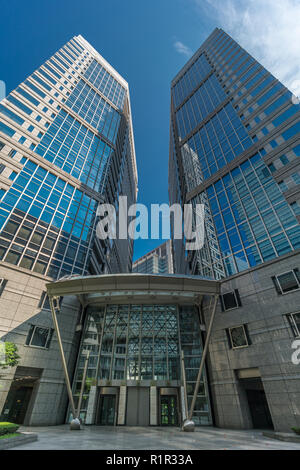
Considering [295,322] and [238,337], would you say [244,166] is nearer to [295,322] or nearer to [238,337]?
[295,322]

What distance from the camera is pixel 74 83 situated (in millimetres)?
47656

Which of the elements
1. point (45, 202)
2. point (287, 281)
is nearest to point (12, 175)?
point (45, 202)

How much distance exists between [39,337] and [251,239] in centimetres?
2451

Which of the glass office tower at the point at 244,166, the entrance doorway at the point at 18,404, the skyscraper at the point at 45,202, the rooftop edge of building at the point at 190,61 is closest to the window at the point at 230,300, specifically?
the glass office tower at the point at 244,166

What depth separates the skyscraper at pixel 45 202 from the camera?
22055mm

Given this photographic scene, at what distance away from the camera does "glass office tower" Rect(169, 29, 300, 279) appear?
23891 millimetres

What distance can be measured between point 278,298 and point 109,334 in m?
18.4

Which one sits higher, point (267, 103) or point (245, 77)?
point (245, 77)

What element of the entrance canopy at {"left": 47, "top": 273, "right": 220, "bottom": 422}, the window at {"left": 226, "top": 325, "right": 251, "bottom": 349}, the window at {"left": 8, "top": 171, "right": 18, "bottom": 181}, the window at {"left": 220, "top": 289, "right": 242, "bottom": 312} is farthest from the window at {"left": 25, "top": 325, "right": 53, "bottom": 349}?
the window at {"left": 220, "top": 289, "right": 242, "bottom": 312}

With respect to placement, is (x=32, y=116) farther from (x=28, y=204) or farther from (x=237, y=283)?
(x=237, y=283)

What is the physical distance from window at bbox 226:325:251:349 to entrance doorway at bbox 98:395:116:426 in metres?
13.7
